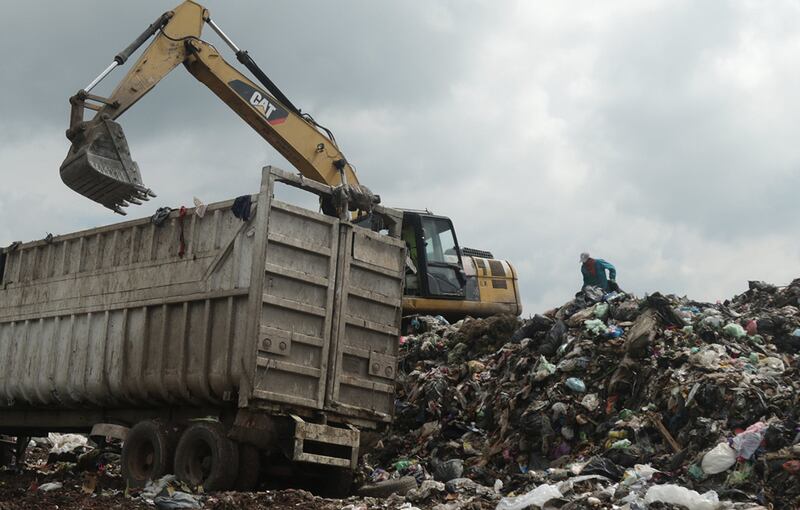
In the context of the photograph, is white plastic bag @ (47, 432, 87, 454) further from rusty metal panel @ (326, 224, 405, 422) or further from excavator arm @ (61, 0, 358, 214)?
rusty metal panel @ (326, 224, 405, 422)

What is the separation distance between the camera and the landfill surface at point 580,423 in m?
7.70

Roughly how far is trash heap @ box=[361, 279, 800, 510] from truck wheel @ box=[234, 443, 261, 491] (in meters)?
1.30

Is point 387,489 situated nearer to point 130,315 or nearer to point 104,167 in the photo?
point 130,315

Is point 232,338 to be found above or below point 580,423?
above

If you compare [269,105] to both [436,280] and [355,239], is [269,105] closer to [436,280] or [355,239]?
[436,280]

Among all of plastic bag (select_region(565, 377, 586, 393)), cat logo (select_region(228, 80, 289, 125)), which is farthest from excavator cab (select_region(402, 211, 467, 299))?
plastic bag (select_region(565, 377, 586, 393))

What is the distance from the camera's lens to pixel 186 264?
885 cm

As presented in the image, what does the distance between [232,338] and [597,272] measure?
7.51 metres

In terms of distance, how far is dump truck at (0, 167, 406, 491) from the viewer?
8.25 meters

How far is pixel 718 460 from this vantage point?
7.89m

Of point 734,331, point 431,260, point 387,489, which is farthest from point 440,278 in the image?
point 387,489

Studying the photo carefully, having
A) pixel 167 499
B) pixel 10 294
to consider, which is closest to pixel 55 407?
pixel 10 294

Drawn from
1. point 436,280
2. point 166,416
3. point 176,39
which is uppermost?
point 176,39

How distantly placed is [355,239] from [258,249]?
1.12m
